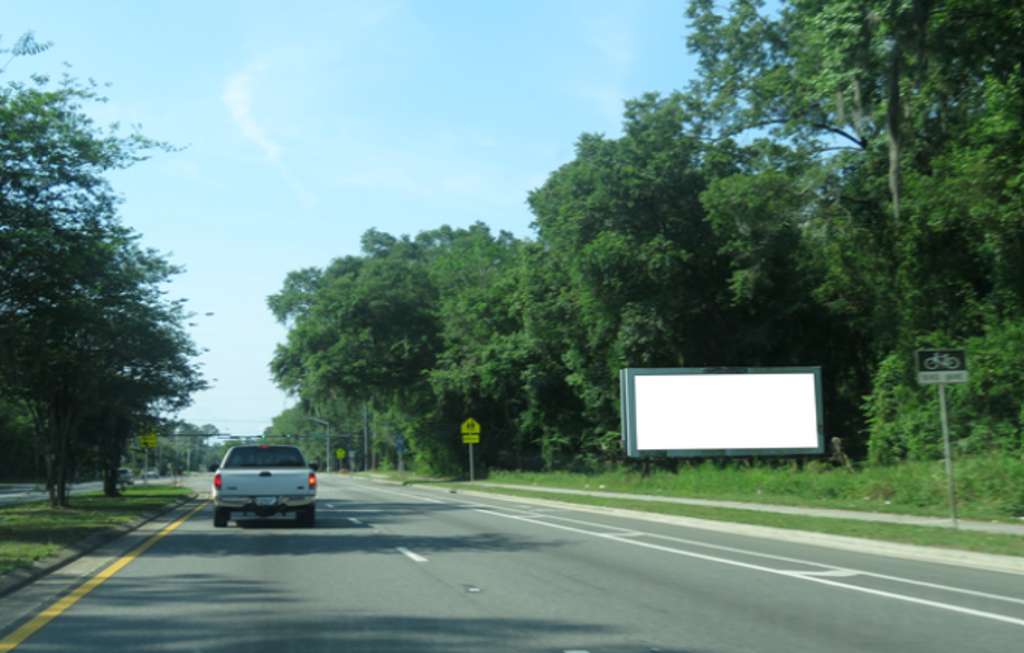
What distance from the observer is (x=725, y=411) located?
30922mm

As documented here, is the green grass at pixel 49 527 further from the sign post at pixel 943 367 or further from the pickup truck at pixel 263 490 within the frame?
the sign post at pixel 943 367

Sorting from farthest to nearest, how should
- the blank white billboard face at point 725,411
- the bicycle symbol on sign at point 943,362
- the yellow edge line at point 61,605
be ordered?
1. the blank white billboard face at point 725,411
2. the bicycle symbol on sign at point 943,362
3. the yellow edge line at point 61,605

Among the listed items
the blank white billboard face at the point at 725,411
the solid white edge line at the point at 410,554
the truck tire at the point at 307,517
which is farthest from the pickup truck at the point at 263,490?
the blank white billboard face at the point at 725,411

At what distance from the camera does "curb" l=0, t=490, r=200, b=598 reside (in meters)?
10.6

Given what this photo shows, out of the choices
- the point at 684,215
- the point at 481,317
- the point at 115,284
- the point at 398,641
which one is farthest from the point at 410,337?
the point at 398,641

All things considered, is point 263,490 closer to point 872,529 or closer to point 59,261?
point 59,261

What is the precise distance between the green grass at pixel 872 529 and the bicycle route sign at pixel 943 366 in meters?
2.48

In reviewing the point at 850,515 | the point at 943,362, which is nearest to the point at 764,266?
the point at 850,515

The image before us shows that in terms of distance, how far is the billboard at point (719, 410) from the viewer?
30562 millimetres

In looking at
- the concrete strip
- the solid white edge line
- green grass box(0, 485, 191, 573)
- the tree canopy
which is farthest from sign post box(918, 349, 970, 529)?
green grass box(0, 485, 191, 573)

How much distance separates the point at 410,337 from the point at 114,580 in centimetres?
4421

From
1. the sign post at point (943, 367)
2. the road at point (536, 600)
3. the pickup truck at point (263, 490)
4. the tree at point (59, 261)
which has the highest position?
the tree at point (59, 261)

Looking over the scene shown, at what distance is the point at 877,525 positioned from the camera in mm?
16156

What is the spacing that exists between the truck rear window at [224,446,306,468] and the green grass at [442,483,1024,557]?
8.48 meters
